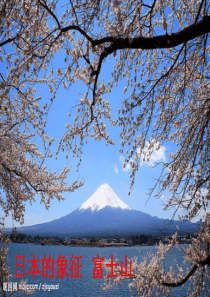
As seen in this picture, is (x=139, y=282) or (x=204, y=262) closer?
(x=204, y=262)

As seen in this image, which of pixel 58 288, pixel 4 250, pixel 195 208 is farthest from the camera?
pixel 58 288

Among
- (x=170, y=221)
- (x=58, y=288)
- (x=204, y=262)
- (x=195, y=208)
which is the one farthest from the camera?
(x=58, y=288)

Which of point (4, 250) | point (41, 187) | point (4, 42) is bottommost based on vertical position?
point (4, 250)

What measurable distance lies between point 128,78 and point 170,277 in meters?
2.88

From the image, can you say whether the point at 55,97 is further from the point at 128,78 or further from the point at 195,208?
the point at 195,208

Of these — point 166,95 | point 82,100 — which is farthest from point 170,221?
point 82,100

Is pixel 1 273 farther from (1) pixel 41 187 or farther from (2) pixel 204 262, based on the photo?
(2) pixel 204 262

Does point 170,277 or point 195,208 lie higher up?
point 195,208

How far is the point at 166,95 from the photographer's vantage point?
104 inches

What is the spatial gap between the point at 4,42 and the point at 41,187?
311cm

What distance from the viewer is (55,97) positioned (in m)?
2.34

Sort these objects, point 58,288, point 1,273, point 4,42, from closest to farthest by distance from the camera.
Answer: point 4,42
point 1,273
point 58,288

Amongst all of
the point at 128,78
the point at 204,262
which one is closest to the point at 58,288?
the point at 204,262

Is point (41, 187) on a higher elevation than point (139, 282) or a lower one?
higher
